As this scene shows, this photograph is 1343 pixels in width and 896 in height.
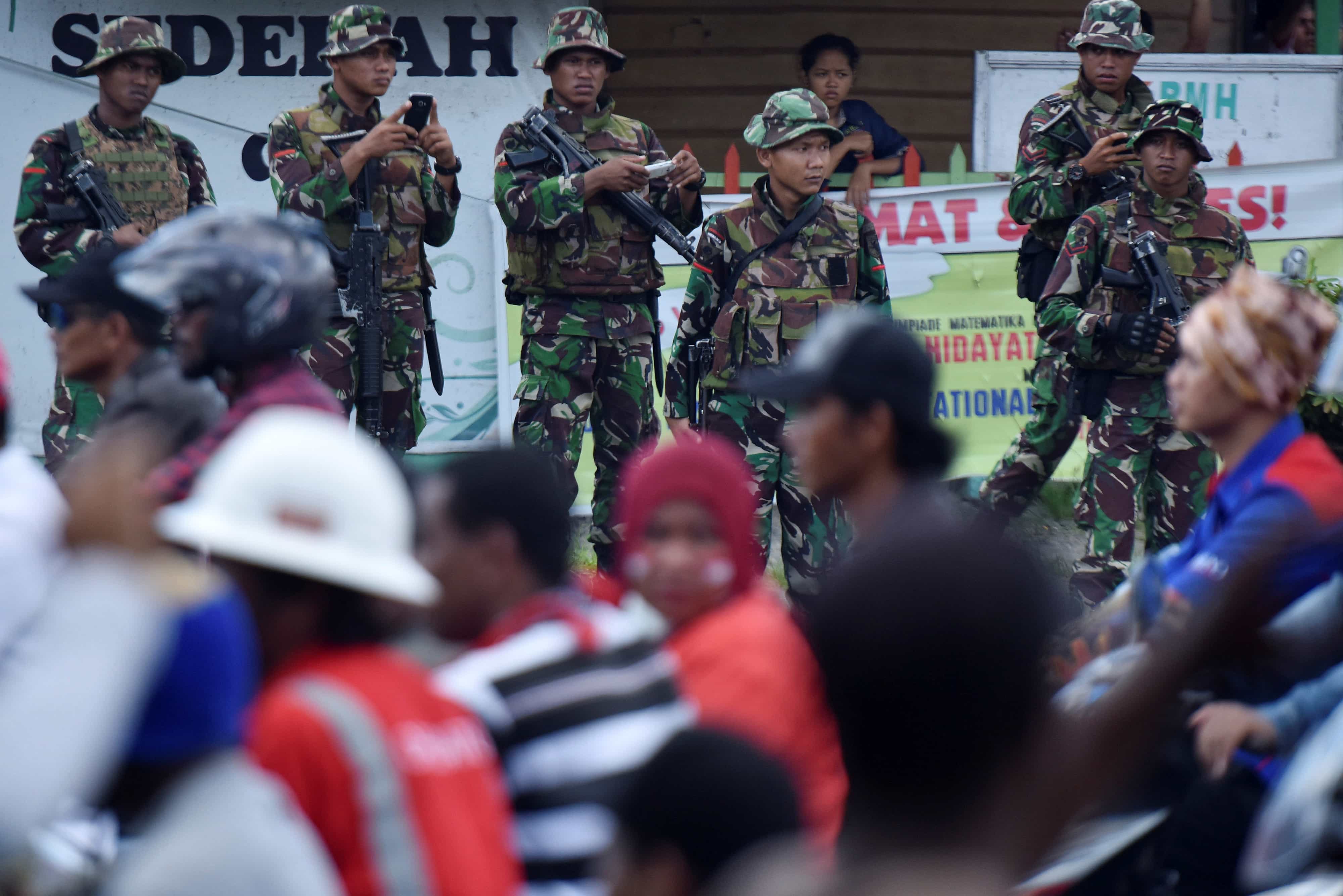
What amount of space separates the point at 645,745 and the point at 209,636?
761mm

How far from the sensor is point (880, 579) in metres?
1.67

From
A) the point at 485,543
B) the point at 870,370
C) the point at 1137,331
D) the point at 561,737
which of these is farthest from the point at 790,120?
the point at 561,737

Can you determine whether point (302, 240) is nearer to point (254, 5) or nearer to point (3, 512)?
point (3, 512)

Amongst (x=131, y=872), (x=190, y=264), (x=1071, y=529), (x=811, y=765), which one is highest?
(x=190, y=264)

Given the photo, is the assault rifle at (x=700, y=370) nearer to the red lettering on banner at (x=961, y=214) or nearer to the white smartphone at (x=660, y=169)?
the white smartphone at (x=660, y=169)

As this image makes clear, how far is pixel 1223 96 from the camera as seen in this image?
10000mm

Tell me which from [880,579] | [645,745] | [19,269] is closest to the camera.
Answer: [880,579]

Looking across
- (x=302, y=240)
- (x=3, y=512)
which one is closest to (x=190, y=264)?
(x=302, y=240)

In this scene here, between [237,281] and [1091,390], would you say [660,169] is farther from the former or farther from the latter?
[237,281]

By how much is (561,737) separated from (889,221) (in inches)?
274

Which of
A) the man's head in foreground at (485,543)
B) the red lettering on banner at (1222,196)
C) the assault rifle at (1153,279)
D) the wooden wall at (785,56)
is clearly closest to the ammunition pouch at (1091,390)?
the assault rifle at (1153,279)

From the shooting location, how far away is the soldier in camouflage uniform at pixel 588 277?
24.0ft

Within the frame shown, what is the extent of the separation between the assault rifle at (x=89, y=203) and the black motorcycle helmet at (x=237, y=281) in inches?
143

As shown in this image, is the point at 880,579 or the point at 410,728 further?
the point at 410,728
